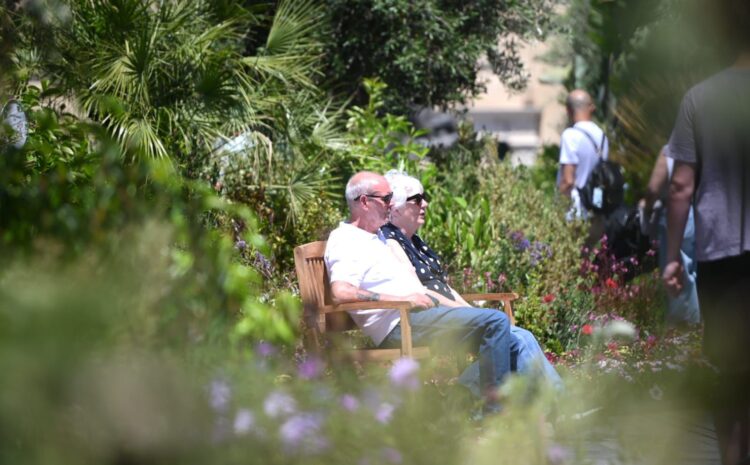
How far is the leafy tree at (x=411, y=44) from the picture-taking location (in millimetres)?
12422

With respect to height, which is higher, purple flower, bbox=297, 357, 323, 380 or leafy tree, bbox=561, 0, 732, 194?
leafy tree, bbox=561, 0, 732, 194

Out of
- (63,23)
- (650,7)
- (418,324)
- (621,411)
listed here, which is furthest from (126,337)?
(650,7)

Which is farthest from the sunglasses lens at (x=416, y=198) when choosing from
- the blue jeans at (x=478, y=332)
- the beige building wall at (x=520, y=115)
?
the beige building wall at (x=520, y=115)

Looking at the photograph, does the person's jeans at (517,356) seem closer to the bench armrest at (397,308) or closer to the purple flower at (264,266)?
the bench armrest at (397,308)

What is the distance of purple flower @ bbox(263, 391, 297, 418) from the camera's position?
2.28m

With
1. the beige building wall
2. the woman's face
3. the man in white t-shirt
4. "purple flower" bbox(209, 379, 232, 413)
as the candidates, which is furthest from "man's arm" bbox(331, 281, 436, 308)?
the beige building wall

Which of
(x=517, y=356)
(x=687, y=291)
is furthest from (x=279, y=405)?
(x=687, y=291)

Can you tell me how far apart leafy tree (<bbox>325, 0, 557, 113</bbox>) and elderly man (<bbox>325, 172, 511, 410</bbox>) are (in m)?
6.59

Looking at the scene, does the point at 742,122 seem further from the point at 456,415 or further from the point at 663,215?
the point at 663,215

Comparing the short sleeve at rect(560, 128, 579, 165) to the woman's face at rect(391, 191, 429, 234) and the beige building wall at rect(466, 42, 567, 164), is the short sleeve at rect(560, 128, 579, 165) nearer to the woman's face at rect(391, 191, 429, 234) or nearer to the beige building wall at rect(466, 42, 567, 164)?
the woman's face at rect(391, 191, 429, 234)

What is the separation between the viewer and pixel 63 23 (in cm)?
746

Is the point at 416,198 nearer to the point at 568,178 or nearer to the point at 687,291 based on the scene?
the point at 687,291

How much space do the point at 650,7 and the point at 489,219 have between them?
158 inches

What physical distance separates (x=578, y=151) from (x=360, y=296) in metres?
3.68
